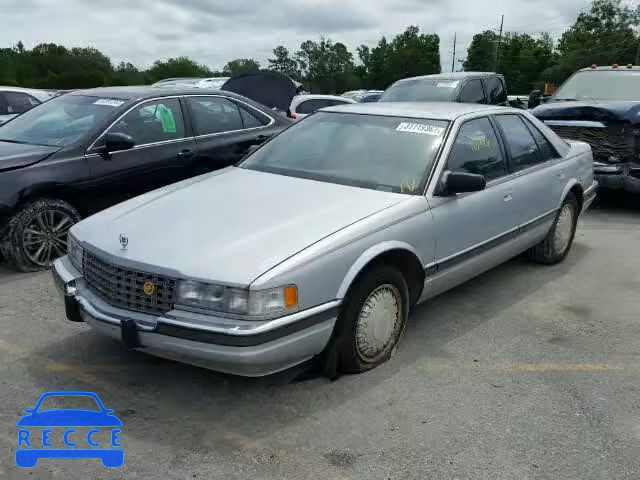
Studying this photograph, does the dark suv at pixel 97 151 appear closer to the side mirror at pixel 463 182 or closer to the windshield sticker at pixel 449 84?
the side mirror at pixel 463 182

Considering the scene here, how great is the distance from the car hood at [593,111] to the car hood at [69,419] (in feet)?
22.8

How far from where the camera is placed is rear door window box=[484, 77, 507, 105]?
37.2 ft

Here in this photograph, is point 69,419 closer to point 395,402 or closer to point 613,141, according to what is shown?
point 395,402

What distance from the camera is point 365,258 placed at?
3275 millimetres

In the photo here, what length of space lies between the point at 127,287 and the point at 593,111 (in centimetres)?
673

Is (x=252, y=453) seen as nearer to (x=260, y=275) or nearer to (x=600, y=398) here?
(x=260, y=275)

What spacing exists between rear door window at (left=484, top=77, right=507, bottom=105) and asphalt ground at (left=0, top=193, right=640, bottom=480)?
7.37 metres

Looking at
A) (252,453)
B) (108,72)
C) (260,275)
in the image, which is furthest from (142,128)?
(108,72)

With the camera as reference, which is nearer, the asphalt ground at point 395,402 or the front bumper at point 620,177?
the asphalt ground at point 395,402

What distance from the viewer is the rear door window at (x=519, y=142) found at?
4770 millimetres

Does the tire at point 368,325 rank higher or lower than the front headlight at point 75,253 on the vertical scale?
lower

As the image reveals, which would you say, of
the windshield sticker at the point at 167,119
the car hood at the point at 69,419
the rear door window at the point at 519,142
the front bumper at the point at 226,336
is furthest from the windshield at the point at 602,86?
the car hood at the point at 69,419

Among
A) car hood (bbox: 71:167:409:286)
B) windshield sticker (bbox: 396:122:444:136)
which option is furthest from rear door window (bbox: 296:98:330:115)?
car hood (bbox: 71:167:409:286)

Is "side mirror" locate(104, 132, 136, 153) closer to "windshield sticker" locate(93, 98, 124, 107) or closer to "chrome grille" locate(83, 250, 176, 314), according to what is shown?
"windshield sticker" locate(93, 98, 124, 107)
